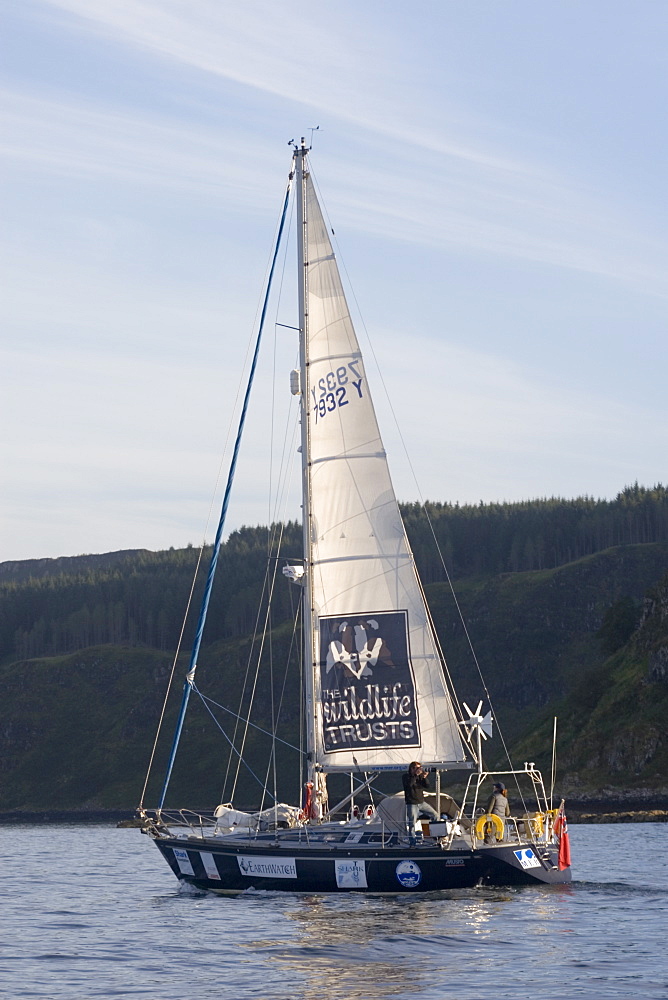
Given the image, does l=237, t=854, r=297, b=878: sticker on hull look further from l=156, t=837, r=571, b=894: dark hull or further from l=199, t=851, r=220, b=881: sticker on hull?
l=199, t=851, r=220, b=881: sticker on hull

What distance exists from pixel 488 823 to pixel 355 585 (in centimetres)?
706

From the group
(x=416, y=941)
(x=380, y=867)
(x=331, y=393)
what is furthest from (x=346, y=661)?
(x=416, y=941)

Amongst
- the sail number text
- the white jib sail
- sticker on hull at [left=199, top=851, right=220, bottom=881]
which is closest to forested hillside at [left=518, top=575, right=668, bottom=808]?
the white jib sail

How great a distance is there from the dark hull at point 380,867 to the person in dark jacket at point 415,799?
2.21 feet

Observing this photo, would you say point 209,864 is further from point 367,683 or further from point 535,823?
point 535,823

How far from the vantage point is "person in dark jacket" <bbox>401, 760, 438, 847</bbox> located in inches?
1361

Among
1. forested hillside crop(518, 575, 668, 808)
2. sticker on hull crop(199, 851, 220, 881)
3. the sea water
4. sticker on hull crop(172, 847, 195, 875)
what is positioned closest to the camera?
the sea water

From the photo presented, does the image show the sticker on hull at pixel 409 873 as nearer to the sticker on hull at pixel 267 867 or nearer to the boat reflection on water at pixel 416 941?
the boat reflection on water at pixel 416 941

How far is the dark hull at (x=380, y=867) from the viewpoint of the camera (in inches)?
1334

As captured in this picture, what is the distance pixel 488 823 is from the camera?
34.7 m

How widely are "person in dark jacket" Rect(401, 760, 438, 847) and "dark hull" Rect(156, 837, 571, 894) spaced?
67cm

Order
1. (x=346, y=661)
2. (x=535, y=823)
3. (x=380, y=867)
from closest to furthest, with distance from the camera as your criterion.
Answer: (x=380, y=867)
(x=535, y=823)
(x=346, y=661)

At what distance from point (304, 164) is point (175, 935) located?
20.4m

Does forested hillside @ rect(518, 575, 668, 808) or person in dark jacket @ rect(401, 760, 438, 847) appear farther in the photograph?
forested hillside @ rect(518, 575, 668, 808)
